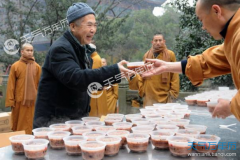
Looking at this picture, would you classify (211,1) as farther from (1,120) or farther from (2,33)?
(2,33)

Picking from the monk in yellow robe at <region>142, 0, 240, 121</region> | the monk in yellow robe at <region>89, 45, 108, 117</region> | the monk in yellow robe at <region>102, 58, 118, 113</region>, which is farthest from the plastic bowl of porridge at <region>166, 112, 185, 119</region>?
the monk in yellow robe at <region>102, 58, 118, 113</region>

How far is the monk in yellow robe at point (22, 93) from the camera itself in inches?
196

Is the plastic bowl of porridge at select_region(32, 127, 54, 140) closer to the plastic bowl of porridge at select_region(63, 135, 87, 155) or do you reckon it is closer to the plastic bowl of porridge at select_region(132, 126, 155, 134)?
the plastic bowl of porridge at select_region(63, 135, 87, 155)

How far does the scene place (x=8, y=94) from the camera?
4953 mm

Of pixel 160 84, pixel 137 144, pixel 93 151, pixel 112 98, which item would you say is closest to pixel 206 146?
pixel 137 144

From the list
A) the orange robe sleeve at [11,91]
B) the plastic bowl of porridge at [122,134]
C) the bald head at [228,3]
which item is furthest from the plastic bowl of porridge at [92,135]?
the orange robe sleeve at [11,91]

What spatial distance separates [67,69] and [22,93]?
11.2 ft

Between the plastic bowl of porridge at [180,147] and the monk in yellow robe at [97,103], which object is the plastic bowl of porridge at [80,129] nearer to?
the plastic bowl of porridge at [180,147]

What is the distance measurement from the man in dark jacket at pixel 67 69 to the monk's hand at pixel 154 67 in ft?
1.56

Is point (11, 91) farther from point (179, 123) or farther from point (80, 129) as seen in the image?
point (179, 123)

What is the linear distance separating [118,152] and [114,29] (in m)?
6.03

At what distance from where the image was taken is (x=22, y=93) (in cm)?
504

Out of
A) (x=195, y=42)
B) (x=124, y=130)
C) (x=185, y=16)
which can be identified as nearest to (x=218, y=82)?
(x=195, y=42)

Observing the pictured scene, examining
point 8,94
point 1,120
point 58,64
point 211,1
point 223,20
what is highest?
point 211,1
